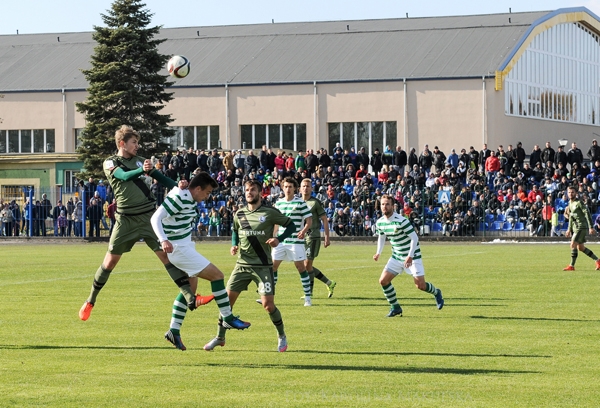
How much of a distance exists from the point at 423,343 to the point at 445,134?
46207mm

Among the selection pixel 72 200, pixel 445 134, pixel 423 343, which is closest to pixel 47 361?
pixel 423 343

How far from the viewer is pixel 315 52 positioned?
63844 millimetres

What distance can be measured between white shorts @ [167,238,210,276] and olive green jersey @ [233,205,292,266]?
44 cm

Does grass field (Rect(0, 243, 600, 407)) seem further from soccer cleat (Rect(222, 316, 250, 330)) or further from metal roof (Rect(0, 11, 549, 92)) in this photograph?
metal roof (Rect(0, 11, 549, 92))

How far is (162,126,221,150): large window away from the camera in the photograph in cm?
6238

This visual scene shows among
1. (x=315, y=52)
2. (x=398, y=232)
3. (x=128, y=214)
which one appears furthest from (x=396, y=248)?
(x=315, y=52)

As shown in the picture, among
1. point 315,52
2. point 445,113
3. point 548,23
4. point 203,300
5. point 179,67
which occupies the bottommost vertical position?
point 203,300

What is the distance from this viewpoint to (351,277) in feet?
75.6

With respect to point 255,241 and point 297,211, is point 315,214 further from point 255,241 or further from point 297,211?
point 255,241

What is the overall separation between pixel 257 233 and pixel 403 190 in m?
30.9

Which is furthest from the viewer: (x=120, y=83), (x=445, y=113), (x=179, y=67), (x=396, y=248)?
(x=445, y=113)

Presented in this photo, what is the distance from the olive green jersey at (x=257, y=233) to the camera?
1177 centimetres

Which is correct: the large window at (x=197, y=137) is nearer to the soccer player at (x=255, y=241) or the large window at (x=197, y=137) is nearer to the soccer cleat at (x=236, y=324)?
the soccer player at (x=255, y=241)

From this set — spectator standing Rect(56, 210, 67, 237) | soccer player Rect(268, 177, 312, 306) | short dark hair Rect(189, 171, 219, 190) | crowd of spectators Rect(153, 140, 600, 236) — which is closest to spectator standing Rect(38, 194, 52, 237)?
spectator standing Rect(56, 210, 67, 237)
